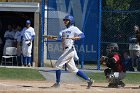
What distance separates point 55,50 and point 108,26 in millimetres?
2660

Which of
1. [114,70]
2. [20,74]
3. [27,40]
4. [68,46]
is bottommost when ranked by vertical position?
[20,74]

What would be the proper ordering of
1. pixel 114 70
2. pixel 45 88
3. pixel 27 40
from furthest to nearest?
pixel 27 40
pixel 114 70
pixel 45 88

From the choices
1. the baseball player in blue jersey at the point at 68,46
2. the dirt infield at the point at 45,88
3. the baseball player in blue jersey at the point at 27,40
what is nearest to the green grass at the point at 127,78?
the dirt infield at the point at 45,88

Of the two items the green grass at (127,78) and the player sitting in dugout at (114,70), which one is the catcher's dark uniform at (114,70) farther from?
the green grass at (127,78)

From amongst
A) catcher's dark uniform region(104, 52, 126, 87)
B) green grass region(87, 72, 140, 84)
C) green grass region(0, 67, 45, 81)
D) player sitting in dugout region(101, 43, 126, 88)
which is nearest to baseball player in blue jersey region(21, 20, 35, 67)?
green grass region(0, 67, 45, 81)

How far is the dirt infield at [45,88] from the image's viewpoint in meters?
12.1

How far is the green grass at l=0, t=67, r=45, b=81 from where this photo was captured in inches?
610

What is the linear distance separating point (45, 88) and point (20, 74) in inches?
147

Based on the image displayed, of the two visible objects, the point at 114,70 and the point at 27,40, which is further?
the point at 27,40

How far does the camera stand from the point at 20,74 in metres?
16.4

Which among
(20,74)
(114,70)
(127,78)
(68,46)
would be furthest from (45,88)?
(127,78)

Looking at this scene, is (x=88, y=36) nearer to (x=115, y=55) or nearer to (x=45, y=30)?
(x=45, y=30)

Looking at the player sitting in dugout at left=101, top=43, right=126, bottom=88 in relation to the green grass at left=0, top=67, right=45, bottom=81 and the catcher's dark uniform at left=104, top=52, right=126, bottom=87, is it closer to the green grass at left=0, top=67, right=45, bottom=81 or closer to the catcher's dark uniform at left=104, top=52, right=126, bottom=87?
the catcher's dark uniform at left=104, top=52, right=126, bottom=87

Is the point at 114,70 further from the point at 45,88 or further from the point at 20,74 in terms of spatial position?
the point at 20,74
